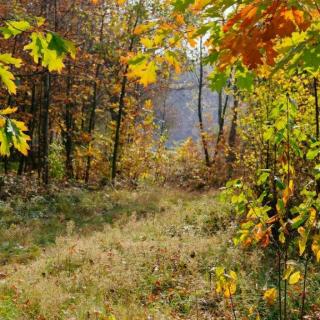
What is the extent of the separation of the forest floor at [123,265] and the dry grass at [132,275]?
0.5 inches

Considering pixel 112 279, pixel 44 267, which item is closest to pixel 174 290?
pixel 112 279

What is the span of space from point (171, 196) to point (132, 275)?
750cm

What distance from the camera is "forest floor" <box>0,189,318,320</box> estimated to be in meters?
5.43

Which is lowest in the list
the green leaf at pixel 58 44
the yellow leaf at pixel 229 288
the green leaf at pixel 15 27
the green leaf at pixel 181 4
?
the yellow leaf at pixel 229 288

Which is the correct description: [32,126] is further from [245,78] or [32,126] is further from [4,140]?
[4,140]

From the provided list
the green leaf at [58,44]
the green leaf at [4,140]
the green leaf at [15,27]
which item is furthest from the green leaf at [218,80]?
the green leaf at [4,140]

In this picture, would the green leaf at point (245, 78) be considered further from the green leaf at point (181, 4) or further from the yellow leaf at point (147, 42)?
the green leaf at point (181, 4)

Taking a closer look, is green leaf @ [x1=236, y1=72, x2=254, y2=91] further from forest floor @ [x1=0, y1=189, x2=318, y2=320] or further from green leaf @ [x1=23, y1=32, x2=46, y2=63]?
forest floor @ [x1=0, y1=189, x2=318, y2=320]

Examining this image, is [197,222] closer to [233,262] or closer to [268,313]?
[233,262]

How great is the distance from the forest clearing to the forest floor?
0.09 feet

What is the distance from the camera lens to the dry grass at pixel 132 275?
5359mm

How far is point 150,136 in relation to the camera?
62.3ft

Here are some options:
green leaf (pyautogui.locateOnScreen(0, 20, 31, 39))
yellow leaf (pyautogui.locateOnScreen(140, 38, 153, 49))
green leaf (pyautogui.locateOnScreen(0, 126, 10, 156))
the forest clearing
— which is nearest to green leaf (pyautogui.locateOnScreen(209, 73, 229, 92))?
the forest clearing

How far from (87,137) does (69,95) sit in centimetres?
176
